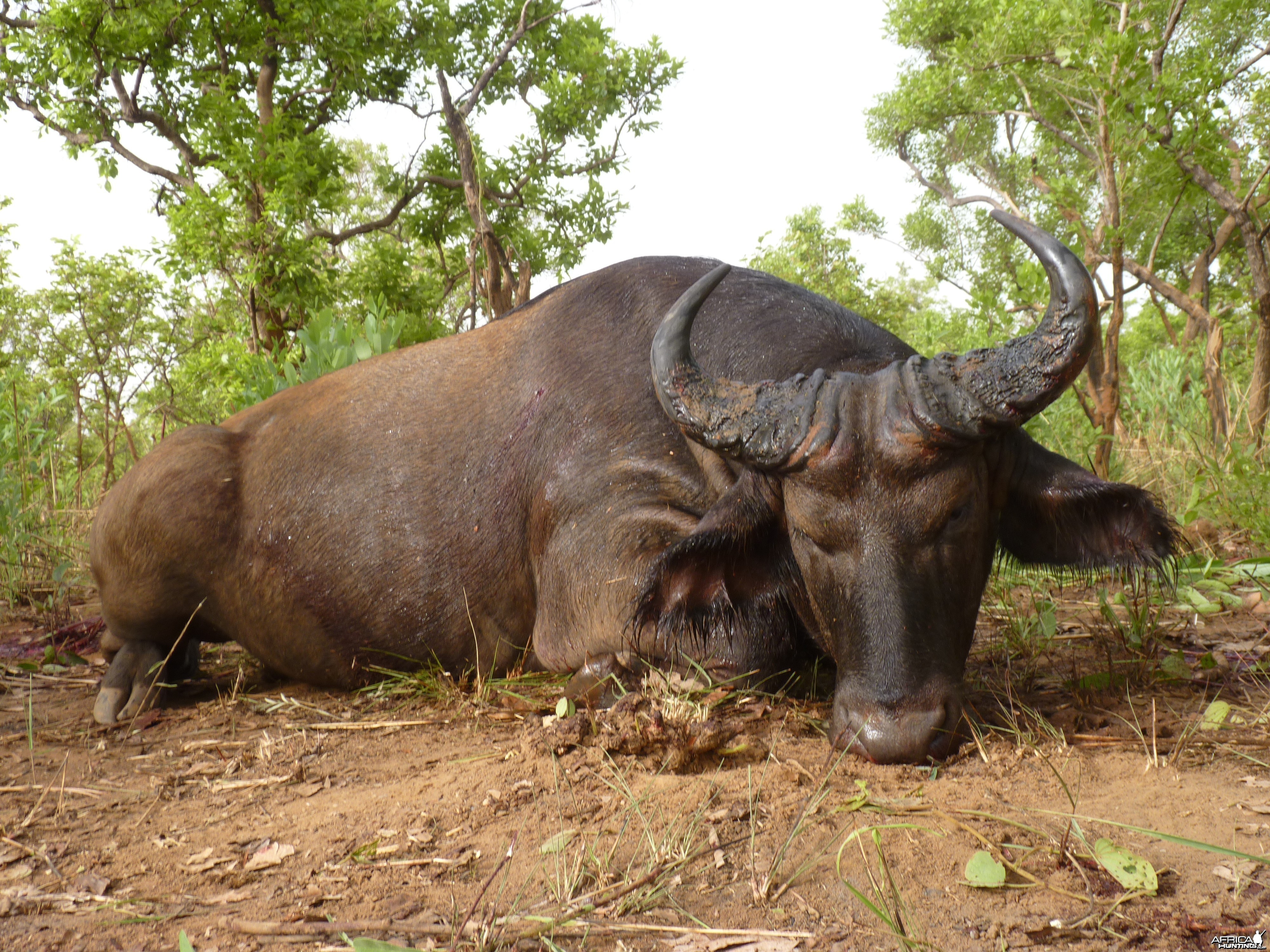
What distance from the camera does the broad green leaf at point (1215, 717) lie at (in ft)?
9.34

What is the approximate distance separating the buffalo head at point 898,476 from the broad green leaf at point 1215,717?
61 cm

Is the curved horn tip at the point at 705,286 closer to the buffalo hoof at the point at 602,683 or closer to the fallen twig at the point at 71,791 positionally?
the buffalo hoof at the point at 602,683

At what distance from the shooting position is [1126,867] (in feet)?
6.32

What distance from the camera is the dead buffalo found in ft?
9.12

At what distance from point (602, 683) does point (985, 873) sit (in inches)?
71.0

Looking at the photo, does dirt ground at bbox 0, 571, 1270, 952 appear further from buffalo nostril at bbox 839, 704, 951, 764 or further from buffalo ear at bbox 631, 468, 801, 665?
buffalo ear at bbox 631, 468, 801, 665

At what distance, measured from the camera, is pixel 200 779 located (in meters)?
3.19

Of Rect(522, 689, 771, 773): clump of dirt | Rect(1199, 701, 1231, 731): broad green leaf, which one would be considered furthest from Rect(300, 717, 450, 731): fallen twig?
Rect(1199, 701, 1231, 731): broad green leaf

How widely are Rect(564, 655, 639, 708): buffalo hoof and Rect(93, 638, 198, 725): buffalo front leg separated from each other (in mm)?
1883

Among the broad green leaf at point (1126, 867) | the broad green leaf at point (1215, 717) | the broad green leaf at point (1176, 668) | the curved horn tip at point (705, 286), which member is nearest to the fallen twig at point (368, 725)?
the curved horn tip at point (705, 286)

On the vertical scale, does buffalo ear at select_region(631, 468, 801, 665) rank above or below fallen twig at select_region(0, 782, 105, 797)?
above

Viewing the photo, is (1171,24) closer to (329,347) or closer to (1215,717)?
(1215,717)

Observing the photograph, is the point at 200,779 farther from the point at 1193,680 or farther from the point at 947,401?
the point at 1193,680

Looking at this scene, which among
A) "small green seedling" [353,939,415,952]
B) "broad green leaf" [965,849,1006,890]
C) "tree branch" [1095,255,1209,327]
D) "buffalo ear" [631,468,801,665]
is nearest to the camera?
"small green seedling" [353,939,415,952]
